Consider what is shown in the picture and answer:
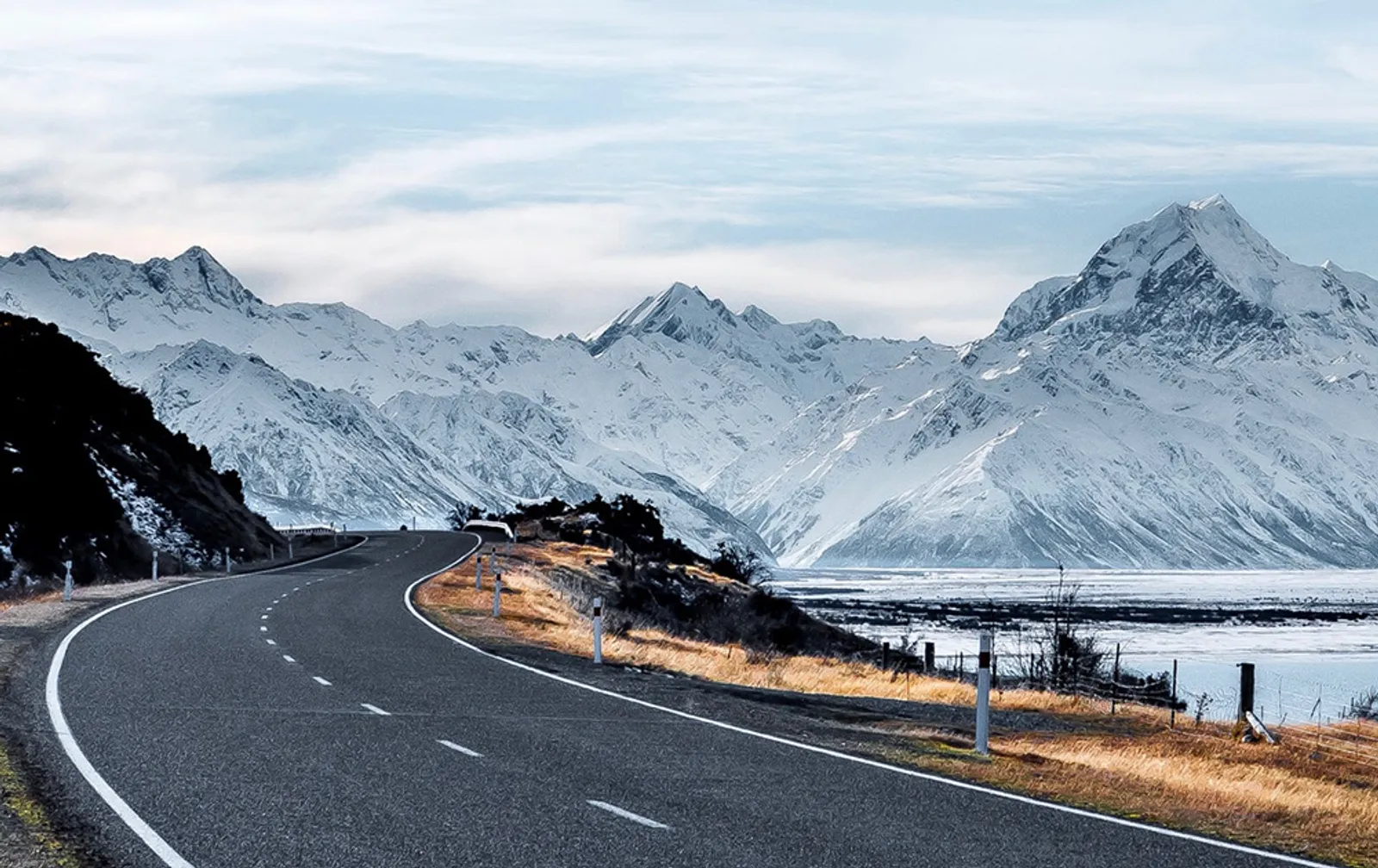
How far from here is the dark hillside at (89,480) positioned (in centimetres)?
5700

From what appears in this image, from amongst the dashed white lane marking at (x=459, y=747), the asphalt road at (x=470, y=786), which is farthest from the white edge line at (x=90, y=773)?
the dashed white lane marking at (x=459, y=747)

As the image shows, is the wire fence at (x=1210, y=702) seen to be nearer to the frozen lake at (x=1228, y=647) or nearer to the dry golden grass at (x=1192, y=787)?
the frozen lake at (x=1228, y=647)

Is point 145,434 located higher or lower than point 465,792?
higher

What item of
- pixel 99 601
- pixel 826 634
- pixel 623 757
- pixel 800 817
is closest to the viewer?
pixel 800 817

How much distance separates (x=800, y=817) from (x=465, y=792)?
2.67 meters

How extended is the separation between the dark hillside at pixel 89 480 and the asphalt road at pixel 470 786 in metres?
28.8

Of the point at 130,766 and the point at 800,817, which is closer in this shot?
the point at 800,817

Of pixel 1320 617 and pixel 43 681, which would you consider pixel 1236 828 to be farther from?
Result: pixel 1320 617

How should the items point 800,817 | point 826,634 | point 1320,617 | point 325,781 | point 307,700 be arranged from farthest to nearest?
point 1320,617 < point 826,634 < point 307,700 < point 325,781 < point 800,817

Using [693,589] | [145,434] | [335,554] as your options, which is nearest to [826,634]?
[693,589]

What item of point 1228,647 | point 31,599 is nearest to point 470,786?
point 31,599

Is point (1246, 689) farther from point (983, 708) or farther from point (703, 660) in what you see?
point (983, 708)

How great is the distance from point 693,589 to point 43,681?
54.0 m

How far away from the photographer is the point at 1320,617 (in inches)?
7495
